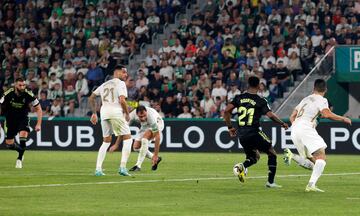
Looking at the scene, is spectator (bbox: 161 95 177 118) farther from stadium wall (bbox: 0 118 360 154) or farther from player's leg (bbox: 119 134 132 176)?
player's leg (bbox: 119 134 132 176)

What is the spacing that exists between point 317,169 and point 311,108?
1.31 meters

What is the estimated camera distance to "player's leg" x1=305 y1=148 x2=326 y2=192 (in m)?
17.6

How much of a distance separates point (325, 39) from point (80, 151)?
896cm

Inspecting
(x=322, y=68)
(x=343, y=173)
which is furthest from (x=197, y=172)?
(x=322, y=68)

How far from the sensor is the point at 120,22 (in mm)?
40500

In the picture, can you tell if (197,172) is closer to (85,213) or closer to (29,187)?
(29,187)

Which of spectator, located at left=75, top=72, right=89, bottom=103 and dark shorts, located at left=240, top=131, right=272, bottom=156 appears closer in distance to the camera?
dark shorts, located at left=240, top=131, right=272, bottom=156

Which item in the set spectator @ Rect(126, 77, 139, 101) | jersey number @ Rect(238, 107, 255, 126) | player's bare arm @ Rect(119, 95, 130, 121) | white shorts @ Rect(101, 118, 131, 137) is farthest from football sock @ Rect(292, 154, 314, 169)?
spectator @ Rect(126, 77, 139, 101)

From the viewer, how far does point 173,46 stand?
125 feet

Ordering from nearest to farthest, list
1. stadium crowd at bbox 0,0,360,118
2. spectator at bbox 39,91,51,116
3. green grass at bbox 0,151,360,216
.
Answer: green grass at bbox 0,151,360,216, stadium crowd at bbox 0,0,360,118, spectator at bbox 39,91,51,116

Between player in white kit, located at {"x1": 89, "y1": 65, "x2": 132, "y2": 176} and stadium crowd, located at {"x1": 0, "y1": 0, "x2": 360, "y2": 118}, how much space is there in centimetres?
1280

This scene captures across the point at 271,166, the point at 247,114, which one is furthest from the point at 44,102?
the point at 271,166

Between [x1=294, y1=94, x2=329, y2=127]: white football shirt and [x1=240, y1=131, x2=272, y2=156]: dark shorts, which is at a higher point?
[x1=294, y1=94, x2=329, y2=127]: white football shirt

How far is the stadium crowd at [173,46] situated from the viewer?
35062 mm
